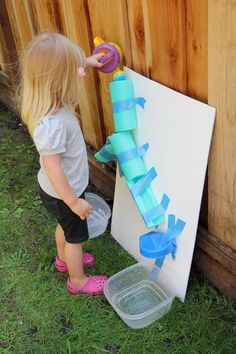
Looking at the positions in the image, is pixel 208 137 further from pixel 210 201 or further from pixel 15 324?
pixel 15 324

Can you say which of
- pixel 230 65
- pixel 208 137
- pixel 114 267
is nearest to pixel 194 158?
pixel 208 137

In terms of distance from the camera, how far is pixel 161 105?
1897mm

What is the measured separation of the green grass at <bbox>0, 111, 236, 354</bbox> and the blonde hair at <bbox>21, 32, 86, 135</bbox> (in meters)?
0.82

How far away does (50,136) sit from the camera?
69.9 inches

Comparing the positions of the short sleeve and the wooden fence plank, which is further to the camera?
the short sleeve

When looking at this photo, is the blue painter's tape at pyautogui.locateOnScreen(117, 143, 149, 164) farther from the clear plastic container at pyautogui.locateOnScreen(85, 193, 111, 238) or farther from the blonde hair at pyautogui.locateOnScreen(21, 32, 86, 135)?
the clear plastic container at pyautogui.locateOnScreen(85, 193, 111, 238)

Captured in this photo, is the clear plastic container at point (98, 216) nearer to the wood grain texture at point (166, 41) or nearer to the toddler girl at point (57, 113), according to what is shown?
the toddler girl at point (57, 113)

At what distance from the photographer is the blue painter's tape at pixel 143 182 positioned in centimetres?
202

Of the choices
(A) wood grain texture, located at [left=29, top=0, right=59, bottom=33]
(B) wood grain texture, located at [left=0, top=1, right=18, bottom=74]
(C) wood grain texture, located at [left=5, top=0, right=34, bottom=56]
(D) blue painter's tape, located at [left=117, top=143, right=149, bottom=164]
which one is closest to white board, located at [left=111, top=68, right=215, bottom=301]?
(D) blue painter's tape, located at [left=117, top=143, right=149, bottom=164]

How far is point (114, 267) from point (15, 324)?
1.69ft

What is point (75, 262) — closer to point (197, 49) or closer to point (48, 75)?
point (48, 75)

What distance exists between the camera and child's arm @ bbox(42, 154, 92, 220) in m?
1.81

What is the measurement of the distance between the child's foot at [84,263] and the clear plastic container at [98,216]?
18 cm

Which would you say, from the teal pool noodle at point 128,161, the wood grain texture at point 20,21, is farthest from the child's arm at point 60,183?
the wood grain texture at point 20,21
